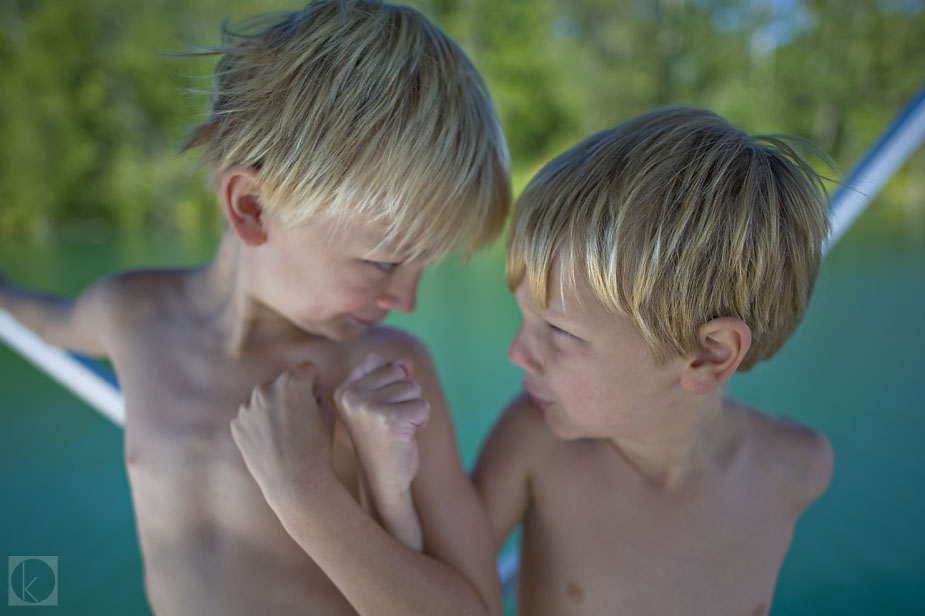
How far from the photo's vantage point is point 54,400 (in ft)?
8.19

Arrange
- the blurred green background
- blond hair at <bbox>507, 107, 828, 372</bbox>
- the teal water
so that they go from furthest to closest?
1. the blurred green background
2. the teal water
3. blond hair at <bbox>507, 107, 828, 372</bbox>

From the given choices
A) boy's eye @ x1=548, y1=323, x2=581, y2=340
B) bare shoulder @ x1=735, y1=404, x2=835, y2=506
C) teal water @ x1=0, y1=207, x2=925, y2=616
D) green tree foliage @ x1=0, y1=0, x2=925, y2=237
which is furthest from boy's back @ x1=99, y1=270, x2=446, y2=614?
green tree foliage @ x1=0, y1=0, x2=925, y2=237

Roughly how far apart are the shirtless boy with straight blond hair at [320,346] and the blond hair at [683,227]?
131 mm

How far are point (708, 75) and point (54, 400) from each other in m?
7.44

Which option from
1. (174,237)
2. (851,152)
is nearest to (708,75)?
(851,152)

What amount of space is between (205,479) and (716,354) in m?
0.60

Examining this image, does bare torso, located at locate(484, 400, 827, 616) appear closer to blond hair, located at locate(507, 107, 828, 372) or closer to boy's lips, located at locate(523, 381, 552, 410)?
boy's lips, located at locate(523, 381, 552, 410)

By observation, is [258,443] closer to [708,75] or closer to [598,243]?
[598,243]

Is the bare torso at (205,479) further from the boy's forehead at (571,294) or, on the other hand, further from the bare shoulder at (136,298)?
the boy's forehead at (571,294)

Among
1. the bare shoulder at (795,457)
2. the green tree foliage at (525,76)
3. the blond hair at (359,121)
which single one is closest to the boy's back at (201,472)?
the blond hair at (359,121)

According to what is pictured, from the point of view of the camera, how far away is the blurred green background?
1712mm

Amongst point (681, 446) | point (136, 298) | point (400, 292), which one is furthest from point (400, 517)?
point (136, 298)

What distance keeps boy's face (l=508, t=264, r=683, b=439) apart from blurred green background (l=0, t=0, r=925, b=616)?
21 cm

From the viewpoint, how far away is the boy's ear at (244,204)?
0.69 m
